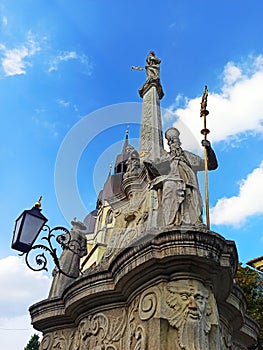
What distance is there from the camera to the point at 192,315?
4816 mm

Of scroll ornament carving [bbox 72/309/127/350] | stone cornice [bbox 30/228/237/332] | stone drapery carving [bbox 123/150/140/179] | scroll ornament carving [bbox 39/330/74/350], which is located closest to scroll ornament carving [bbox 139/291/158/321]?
stone cornice [bbox 30/228/237/332]

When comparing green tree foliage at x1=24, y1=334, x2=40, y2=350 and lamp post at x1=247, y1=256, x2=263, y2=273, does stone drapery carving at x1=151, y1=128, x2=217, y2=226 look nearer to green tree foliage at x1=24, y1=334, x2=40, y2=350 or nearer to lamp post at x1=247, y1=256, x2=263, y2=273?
lamp post at x1=247, y1=256, x2=263, y2=273

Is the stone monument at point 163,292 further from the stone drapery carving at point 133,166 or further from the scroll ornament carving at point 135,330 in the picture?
the stone drapery carving at point 133,166

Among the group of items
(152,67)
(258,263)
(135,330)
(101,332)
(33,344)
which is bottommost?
(135,330)

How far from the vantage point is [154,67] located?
1708 centimetres

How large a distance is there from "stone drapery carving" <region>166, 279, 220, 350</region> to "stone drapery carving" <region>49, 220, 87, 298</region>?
3.09m

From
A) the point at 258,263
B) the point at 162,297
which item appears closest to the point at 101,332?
the point at 162,297

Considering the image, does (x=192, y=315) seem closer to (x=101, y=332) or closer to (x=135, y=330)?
(x=135, y=330)

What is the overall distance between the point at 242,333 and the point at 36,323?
3407 millimetres

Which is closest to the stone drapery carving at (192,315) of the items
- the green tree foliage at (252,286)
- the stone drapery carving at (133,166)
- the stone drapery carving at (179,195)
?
the stone drapery carving at (179,195)

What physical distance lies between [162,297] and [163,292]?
7cm

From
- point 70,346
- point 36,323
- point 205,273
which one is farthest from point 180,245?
point 36,323

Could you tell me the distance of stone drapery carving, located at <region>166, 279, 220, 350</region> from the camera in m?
4.68

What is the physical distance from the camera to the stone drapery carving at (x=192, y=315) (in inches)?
184
